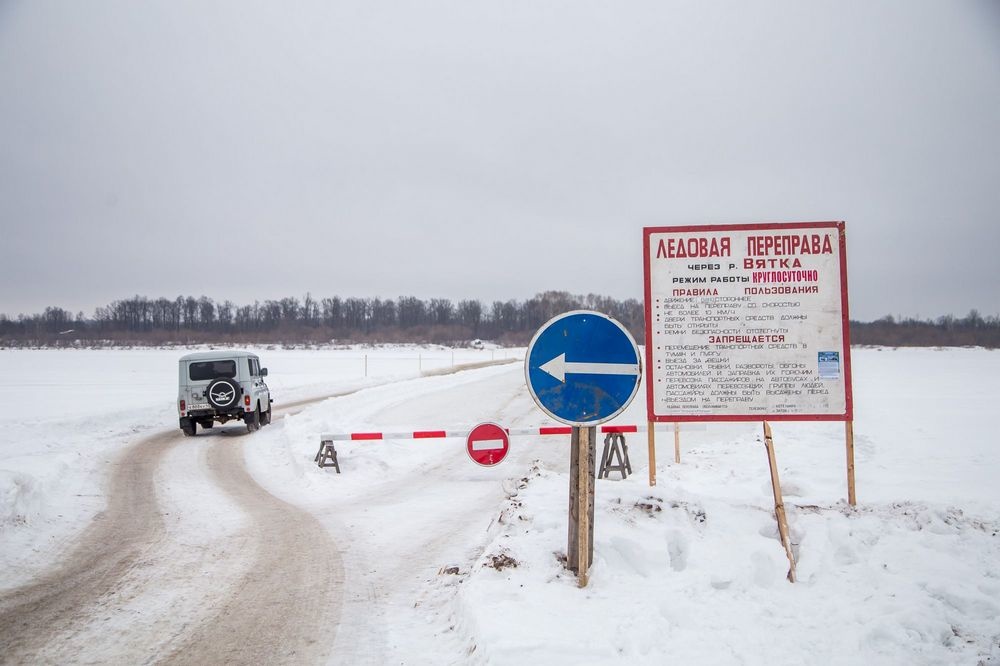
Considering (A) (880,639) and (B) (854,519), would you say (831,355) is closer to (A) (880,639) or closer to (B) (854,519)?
(B) (854,519)

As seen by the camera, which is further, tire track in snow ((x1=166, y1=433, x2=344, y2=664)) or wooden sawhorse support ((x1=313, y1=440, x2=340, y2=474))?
wooden sawhorse support ((x1=313, y1=440, x2=340, y2=474))

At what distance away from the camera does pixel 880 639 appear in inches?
152

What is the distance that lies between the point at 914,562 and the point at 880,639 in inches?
44.1

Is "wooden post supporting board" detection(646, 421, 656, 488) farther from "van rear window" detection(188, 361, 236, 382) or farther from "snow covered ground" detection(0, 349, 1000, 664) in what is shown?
"van rear window" detection(188, 361, 236, 382)

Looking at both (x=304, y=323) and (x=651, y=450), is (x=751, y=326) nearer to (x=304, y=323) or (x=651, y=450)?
(x=651, y=450)

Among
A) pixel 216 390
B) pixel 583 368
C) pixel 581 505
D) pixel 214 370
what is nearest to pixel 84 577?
→ pixel 581 505

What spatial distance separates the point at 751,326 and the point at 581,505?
2388mm

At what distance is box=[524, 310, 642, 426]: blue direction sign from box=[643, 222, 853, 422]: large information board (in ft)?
4.40

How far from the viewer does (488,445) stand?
684 centimetres

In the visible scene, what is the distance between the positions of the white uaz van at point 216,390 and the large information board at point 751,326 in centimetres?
1364

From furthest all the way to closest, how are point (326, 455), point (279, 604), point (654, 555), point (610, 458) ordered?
point (326, 455)
point (610, 458)
point (279, 604)
point (654, 555)

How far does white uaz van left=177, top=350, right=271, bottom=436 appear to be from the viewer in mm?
16047

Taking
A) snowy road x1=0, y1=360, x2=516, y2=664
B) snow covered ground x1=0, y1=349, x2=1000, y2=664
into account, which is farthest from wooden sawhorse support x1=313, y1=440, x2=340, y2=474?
snowy road x1=0, y1=360, x2=516, y2=664

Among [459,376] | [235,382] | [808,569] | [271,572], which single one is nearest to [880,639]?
[808,569]
